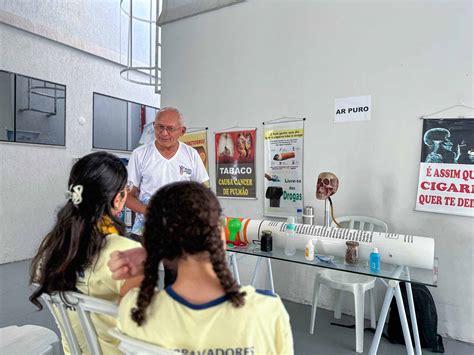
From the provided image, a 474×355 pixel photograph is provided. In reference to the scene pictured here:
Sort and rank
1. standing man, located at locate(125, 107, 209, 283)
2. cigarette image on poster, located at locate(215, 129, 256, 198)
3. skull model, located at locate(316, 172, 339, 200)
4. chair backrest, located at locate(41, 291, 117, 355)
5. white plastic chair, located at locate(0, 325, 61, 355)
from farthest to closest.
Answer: cigarette image on poster, located at locate(215, 129, 256, 198) → skull model, located at locate(316, 172, 339, 200) → standing man, located at locate(125, 107, 209, 283) → white plastic chair, located at locate(0, 325, 61, 355) → chair backrest, located at locate(41, 291, 117, 355)

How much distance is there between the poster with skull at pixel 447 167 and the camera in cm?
217

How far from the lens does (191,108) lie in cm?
348

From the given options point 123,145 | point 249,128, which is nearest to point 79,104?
point 123,145

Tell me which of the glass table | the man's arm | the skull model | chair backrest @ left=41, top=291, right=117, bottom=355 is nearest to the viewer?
chair backrest @ left=41, top=291, right=117, bottom=355

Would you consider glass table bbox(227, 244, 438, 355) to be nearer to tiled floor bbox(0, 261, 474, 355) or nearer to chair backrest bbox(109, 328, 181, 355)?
tiled floor bbox(0, 261, 474, 355)

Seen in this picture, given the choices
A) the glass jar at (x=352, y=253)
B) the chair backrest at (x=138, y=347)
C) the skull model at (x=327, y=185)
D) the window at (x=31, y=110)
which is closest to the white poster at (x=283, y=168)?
the skull model at (x=327, y=185)

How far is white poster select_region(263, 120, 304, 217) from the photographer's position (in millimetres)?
2822

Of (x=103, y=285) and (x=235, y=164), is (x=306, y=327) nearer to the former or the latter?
(x=235, y=164)

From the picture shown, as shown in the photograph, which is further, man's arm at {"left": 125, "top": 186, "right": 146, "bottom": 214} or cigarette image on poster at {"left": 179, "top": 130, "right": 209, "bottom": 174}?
cigarette image on poster at {"left": 179, "top": 130, "right": 209, "bottom": 174}

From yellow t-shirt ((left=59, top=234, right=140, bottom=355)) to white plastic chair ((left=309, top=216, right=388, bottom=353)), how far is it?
5.10 ft

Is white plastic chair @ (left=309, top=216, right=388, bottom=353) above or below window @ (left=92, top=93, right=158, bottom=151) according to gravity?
below

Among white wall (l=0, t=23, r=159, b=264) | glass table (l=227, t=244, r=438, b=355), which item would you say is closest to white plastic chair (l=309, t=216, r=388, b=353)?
glass table (l=227, t=244, r=438, b=355)

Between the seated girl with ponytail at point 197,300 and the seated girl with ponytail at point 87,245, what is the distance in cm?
20

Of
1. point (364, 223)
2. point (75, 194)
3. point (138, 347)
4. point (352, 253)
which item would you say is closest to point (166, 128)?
point (75, 194)
